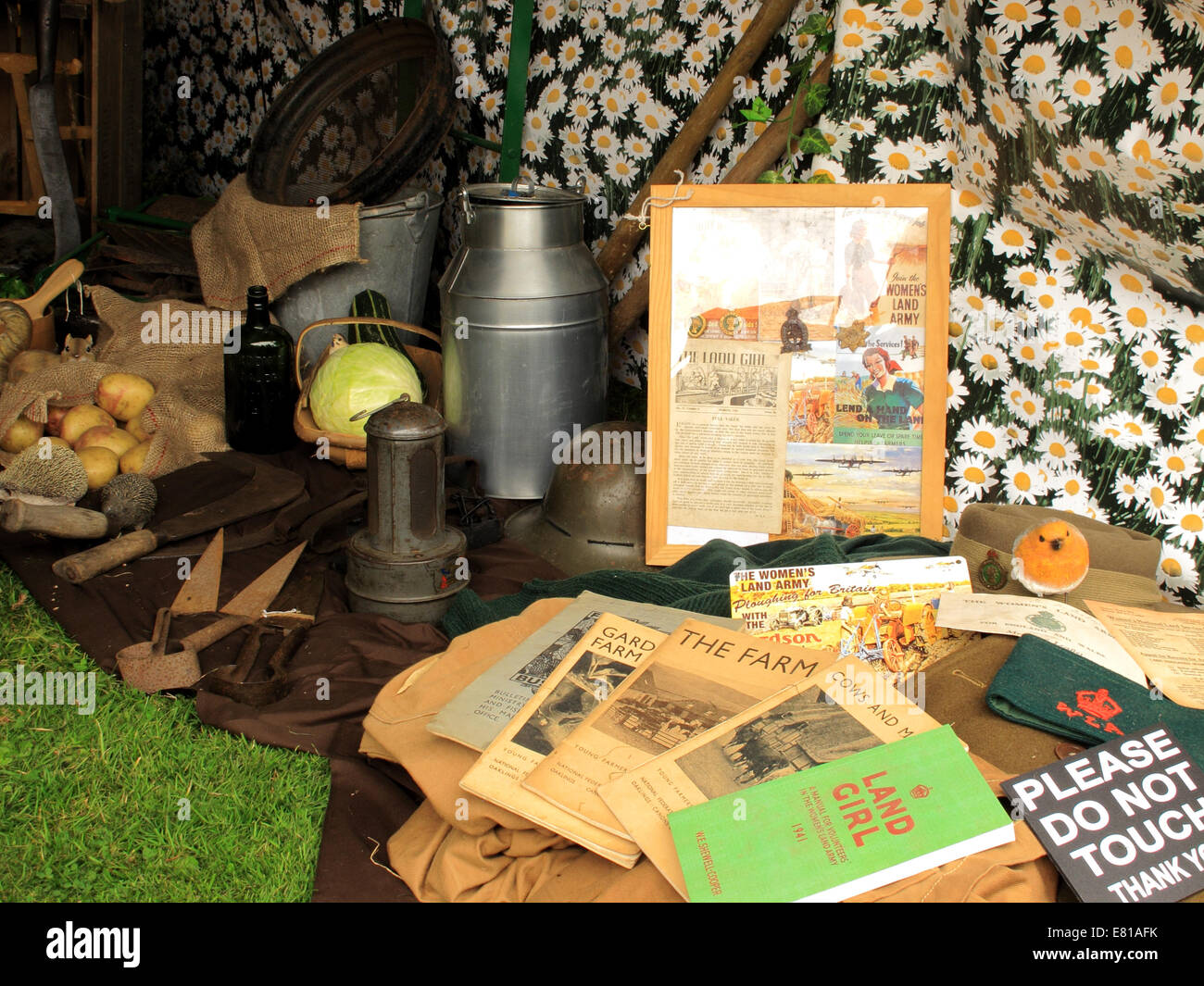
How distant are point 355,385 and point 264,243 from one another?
85cm

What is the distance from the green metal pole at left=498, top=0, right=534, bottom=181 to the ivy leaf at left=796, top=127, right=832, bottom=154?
1710 millimetres

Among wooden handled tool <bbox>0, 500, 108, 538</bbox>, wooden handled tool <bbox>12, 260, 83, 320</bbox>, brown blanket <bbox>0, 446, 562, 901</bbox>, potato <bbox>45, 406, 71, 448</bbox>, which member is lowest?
brown blanket <bbox>0, 446, 562, 901</bbox>

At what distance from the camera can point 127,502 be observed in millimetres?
3160

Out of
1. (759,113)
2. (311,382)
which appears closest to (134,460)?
(311,382)

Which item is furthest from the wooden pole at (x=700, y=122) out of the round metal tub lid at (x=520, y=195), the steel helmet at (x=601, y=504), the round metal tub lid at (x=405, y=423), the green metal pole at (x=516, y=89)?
the round metal tub lid at (x=405, y=423)

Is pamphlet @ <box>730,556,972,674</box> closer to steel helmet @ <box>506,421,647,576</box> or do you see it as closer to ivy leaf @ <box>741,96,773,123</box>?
steel helmet @ <box>506,421,647,576</box>

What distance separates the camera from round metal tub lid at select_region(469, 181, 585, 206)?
350 cm

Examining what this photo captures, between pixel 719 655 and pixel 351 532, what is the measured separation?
1550mm

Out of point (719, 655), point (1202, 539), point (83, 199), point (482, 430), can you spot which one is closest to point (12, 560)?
point (482, 430)

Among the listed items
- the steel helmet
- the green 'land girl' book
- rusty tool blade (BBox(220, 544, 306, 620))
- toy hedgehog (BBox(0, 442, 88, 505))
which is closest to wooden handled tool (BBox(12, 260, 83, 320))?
toy hedgehog (BBox(0, 442, 88, 505))

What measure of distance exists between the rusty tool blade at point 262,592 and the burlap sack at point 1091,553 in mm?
1731

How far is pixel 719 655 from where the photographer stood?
2121 millimetres

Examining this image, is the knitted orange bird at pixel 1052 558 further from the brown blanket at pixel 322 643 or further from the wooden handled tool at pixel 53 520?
the wooden handled tool at pixel 53 520

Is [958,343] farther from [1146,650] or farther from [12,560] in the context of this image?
[12,560]
